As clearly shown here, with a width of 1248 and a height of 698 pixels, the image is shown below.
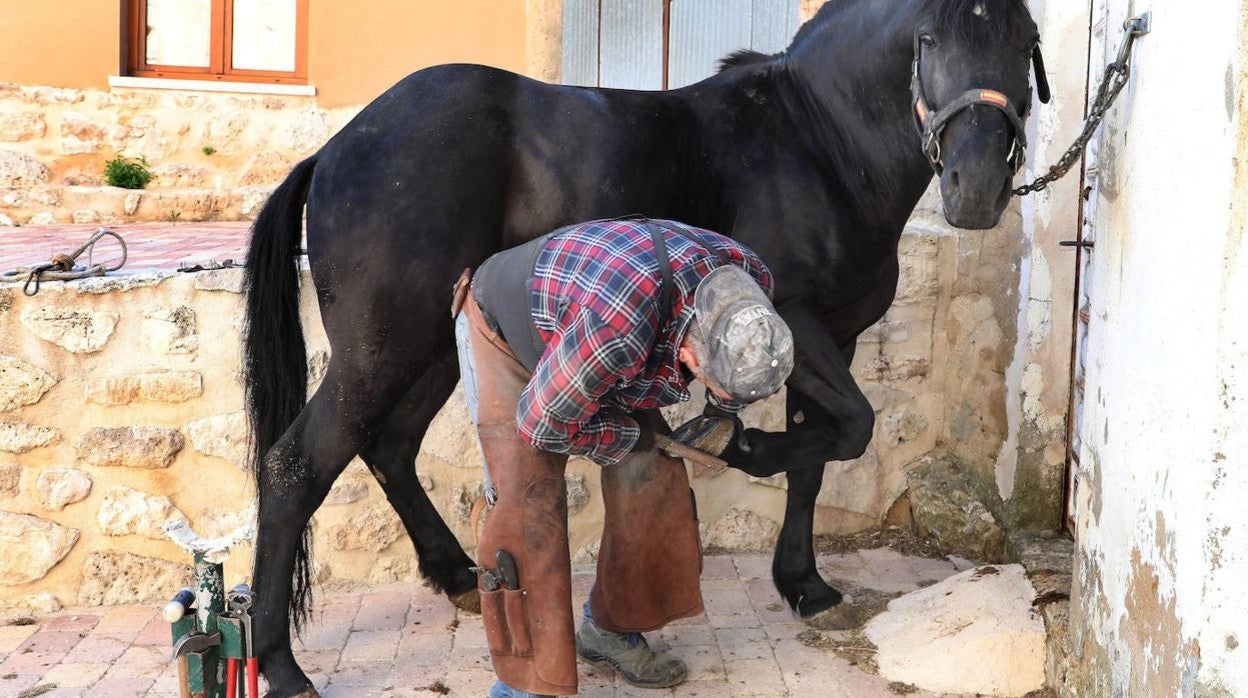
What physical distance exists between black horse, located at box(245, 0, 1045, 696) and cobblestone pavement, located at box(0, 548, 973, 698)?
0.77 feet

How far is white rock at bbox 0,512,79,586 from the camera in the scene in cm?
373

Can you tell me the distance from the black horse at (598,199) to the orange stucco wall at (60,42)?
4180 millimetres

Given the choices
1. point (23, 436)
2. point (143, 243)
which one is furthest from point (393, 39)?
point (23, 436)

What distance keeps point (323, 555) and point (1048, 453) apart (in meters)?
2.53

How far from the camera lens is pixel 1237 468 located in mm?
2105

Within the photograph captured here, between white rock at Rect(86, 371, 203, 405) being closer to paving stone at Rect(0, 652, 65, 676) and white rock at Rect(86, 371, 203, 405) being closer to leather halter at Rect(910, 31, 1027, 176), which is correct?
paving stone at Rect(0, 652, 65, 676)

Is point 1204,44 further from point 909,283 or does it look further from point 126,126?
point 126,126

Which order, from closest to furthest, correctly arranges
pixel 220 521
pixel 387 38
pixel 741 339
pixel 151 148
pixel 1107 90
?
pixel 741 339 → pixel 1107 90 → pixel 220 521 → pixel 151 148 → pixel 387 38

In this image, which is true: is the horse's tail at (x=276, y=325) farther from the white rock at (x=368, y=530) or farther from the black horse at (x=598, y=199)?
the white rock at (x=368, y=530)

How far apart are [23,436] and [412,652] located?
1.42m

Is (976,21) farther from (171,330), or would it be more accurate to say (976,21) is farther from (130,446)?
(130,446)

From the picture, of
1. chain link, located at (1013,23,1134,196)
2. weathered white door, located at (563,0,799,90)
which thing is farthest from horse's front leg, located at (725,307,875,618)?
weathered white door, located at (563,0,799,90)

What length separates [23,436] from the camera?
12.2 feet

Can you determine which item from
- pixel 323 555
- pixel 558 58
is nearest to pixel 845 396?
pixel 323 555
